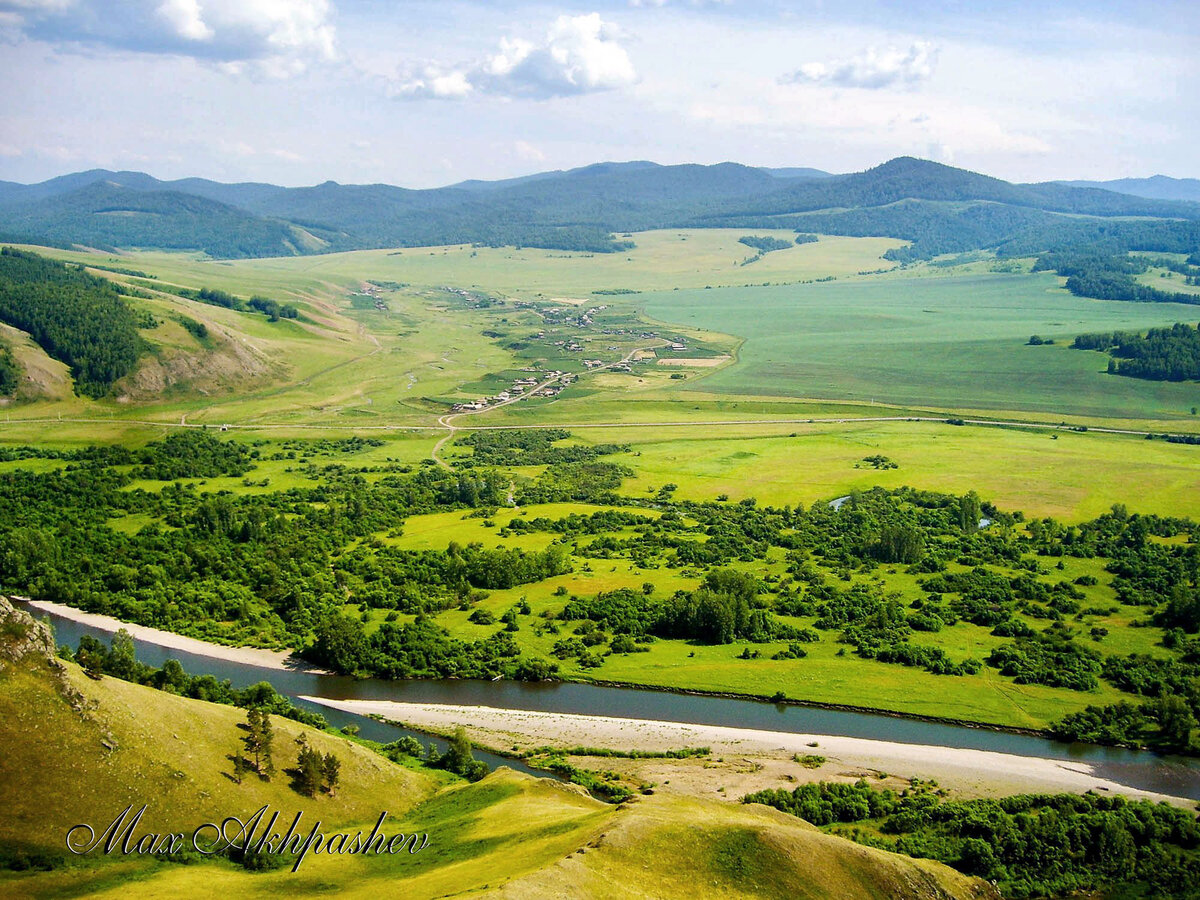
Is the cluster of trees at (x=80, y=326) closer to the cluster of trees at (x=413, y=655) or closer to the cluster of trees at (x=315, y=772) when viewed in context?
the cluster of trees at (x=413, y=655)

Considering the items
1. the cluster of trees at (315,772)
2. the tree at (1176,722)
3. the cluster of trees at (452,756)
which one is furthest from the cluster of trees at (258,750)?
the tree at (1176,722)

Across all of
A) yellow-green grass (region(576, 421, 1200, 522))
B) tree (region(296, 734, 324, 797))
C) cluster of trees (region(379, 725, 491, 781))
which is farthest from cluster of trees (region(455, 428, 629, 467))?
tree (region(296, 734, 324, 797))

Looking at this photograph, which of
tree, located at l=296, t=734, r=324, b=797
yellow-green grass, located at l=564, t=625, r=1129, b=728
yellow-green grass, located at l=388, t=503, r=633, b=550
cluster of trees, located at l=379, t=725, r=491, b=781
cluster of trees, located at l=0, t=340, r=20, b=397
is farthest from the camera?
cluster of trees, located at l=0, t=340, r=20, b=397

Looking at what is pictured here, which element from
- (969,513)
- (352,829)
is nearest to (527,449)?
(969,513)

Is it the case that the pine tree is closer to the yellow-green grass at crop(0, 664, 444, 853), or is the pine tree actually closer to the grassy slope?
the yellow-green grass at crop(0, 664, 444, 853)

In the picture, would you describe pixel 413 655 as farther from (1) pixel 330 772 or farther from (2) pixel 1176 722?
(2) pixel 1176 722
